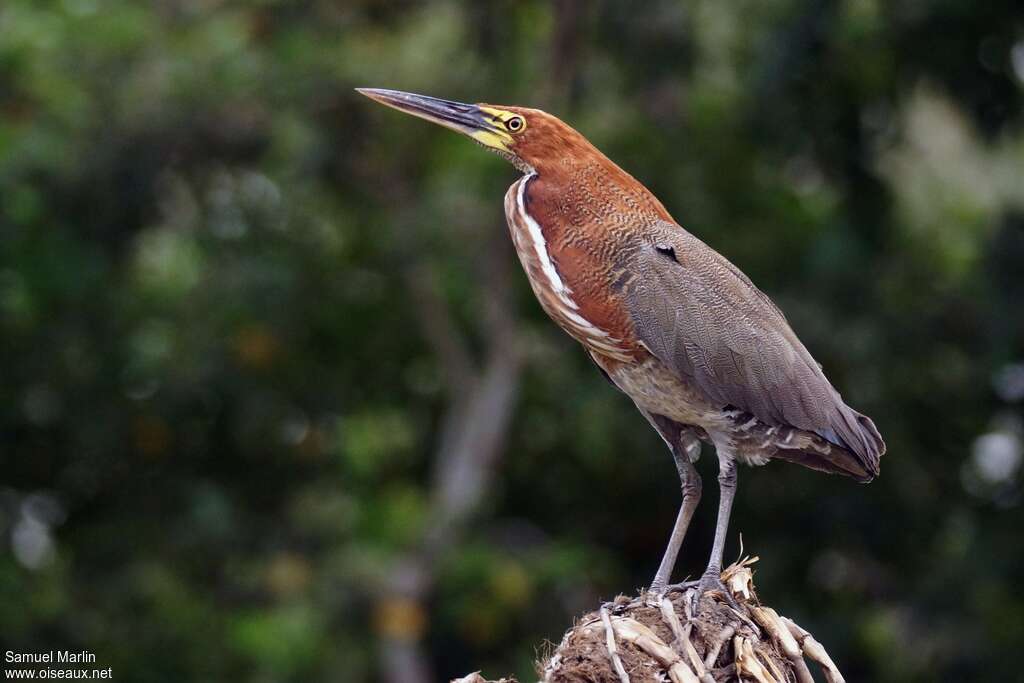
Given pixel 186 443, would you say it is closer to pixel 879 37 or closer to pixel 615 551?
pixel 615 551

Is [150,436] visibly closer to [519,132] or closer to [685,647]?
[519,132]

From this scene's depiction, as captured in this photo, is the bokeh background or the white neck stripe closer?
the white neck stripe

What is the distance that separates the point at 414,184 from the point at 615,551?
3.17 meters

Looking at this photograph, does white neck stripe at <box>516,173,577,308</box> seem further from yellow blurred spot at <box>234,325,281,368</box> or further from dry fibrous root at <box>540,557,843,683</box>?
yellow blurred spot at <box>234,325,281,368</box>

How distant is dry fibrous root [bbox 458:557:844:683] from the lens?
13.2 ft

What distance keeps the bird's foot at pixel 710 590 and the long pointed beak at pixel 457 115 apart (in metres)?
1.43

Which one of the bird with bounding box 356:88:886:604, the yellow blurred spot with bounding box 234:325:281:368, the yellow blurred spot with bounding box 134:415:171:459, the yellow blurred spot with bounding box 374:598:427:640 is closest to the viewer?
the bird with bounding box 356:88:886:604

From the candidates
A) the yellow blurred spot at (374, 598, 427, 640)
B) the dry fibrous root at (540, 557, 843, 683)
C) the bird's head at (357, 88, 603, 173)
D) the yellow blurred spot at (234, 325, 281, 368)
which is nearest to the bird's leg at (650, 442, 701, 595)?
the dry fibrous root at (540, 557, 843, 683)

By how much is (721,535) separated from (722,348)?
0.54 metres

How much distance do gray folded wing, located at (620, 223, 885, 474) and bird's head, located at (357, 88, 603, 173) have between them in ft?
1.17

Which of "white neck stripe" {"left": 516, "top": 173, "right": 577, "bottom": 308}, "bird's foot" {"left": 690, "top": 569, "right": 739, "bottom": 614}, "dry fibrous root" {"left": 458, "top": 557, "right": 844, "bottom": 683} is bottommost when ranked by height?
"dry fibrous root" {"left": 458, "top": 557, "right": 844, "bottom": 683}

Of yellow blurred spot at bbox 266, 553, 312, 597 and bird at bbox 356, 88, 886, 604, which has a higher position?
yellow blurred spot at bbox 266, 553, 312, 597

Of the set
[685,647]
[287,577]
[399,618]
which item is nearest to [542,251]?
[685,647]

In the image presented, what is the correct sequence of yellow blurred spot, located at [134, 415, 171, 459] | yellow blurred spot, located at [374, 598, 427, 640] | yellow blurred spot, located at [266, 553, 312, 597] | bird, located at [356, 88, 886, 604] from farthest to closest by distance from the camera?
1. yellow blurred spot, located at [134, 415, 171, 459]
2. yellow blurred spot, located at [266, 553, 312, 597]
3. yellow blurred spot, located at [374, 598, 427, 640]
4. bird, located at [356, 88, 886, 604]
